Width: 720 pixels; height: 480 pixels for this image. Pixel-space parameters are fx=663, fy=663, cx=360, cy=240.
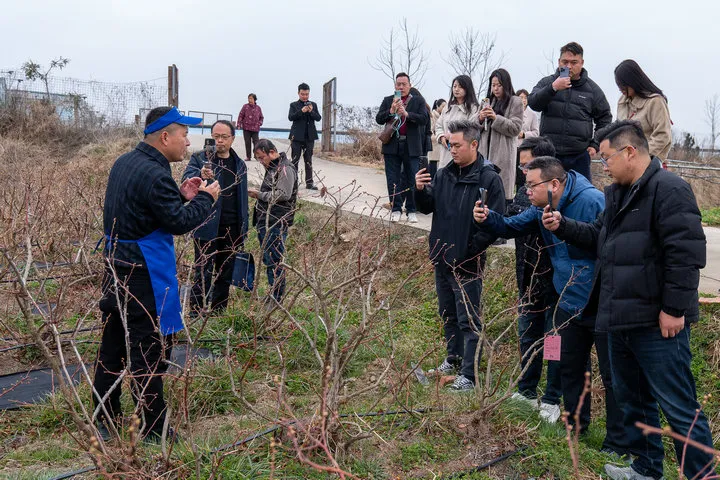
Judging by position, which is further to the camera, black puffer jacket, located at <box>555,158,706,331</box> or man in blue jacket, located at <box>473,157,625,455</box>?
man in blue jacket, located at <box>473,157,625,455</box>

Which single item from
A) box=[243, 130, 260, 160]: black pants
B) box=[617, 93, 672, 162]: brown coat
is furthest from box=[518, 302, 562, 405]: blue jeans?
box=[243, 130, 260, 160]: black pants

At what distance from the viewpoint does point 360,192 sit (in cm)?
1150

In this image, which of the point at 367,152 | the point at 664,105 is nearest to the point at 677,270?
the point at 664,105

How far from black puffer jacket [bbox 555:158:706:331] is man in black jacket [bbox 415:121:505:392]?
113 centimetres

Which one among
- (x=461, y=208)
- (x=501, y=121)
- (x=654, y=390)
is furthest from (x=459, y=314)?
(x=501, y=121)

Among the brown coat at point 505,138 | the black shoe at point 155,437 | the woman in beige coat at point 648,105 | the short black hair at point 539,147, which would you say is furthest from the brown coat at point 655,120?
the black shoe at point 155,437

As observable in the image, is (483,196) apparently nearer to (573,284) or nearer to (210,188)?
(573,284)

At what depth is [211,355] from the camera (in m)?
5.15

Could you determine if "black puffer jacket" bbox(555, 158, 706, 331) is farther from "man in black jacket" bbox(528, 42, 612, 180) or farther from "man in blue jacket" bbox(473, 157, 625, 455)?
"man in black jacket" bbox(528, 42, 612, 180)

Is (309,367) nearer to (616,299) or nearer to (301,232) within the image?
(616,299)

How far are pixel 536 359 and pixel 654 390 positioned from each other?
1330mm

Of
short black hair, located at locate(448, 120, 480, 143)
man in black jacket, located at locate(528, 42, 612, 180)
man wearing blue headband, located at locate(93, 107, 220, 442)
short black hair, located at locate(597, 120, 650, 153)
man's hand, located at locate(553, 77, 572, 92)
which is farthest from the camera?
man in black jacket, located at locate(528, 42, 612, 180)

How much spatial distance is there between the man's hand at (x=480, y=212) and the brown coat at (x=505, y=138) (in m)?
2.00

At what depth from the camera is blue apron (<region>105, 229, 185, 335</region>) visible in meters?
3.63
